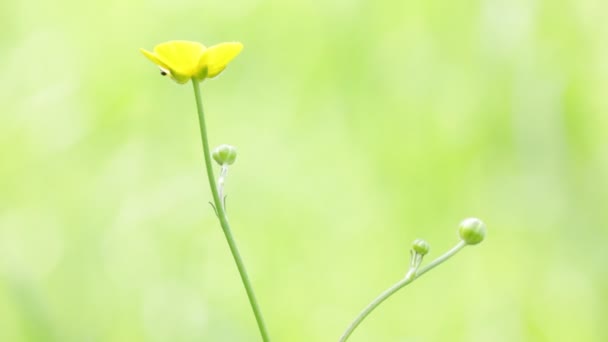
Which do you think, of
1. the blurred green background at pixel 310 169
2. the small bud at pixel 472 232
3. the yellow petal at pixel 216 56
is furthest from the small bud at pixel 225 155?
the blurred green background at pixel 310 169

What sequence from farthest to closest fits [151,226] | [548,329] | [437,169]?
[437,169] < [151,226] < [548,329]

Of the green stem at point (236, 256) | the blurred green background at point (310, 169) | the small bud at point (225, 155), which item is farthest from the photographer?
the blurred green background at point (310, 169)

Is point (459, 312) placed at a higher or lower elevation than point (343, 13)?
lower

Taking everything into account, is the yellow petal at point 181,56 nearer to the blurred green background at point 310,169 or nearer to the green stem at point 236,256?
the green stem at point 236,256

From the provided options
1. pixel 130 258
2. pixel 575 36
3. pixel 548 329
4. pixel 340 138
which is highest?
pixel 575 36

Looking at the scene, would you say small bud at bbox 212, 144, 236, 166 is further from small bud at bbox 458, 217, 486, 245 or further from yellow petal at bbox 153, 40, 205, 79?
small bud at bbox 458, 217, 486, 245

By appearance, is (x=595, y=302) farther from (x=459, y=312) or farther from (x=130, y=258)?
(x=130, y=258)

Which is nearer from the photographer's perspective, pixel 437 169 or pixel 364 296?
pixel 364 296

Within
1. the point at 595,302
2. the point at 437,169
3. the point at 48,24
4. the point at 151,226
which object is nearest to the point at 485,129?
the point at 437,169
